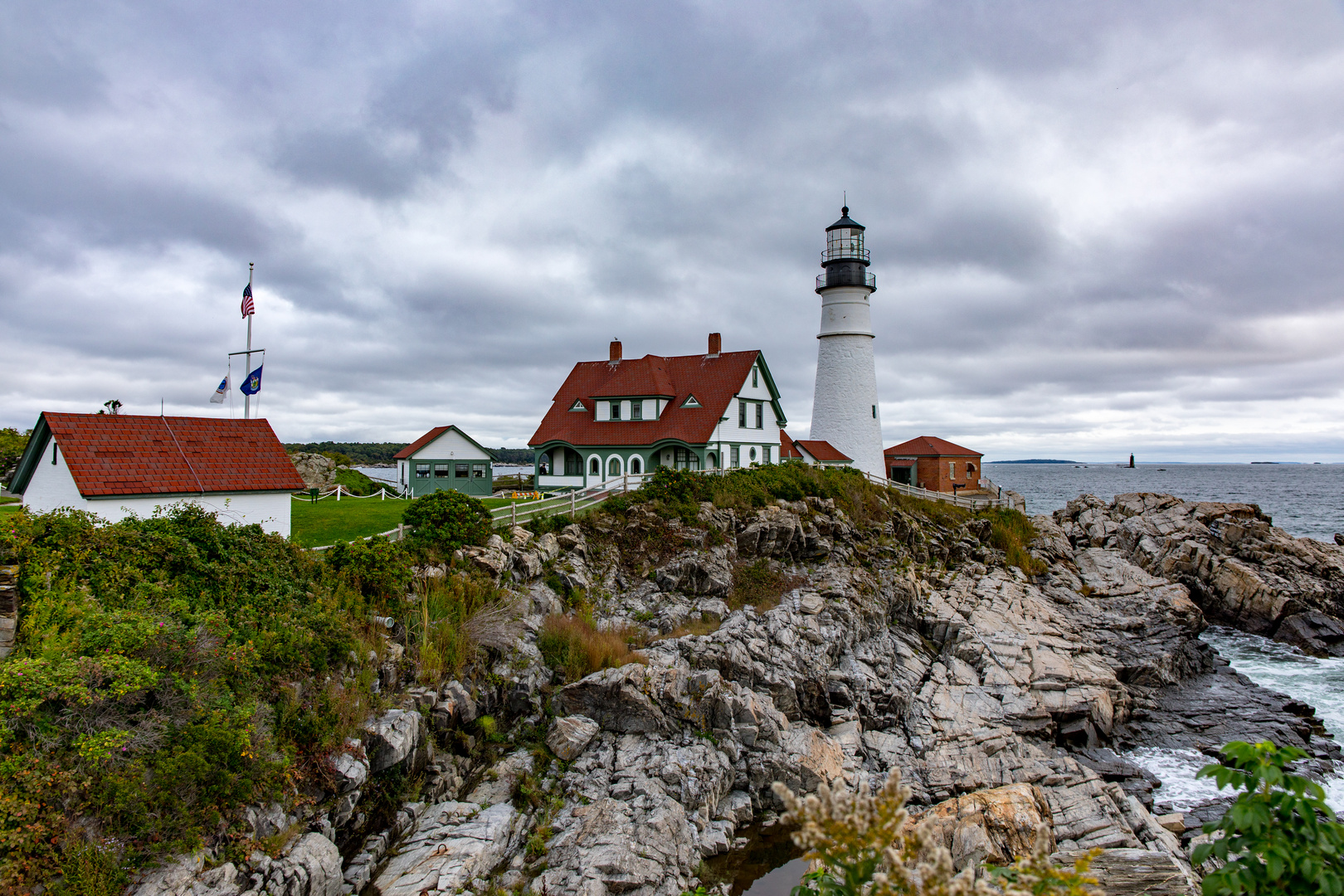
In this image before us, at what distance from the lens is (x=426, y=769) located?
38.0 feet

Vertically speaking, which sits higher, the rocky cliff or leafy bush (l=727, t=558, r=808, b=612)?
leafy bush (l=727, t=558, r=808, b=612)

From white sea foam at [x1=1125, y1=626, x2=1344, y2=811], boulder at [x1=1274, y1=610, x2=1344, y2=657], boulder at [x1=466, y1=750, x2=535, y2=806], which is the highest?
boulder at [x1=466, y1=750, x2=535, y2=806]

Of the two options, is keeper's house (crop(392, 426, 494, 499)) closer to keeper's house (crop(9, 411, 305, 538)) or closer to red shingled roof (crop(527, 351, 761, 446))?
red shingled roof (crop(527, 351, 761, 446))

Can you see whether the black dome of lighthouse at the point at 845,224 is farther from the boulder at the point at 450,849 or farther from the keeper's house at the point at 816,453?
the boulder at the point at 450,849

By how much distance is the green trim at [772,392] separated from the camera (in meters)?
34.6

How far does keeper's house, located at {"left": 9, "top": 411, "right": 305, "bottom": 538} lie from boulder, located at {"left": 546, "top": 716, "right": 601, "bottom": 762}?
8.14 m

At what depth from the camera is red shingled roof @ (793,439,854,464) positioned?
36188 mm

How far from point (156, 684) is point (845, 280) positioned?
32.9m

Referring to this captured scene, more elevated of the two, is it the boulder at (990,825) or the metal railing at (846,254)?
the metal railing at (846,254)

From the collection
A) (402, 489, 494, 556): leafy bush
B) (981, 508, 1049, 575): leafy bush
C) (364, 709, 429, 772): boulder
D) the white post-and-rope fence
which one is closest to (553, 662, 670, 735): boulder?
(364, 709, 429, 772): boulder

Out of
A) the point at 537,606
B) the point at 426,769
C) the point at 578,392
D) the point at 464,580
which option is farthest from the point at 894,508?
the point at 426,769

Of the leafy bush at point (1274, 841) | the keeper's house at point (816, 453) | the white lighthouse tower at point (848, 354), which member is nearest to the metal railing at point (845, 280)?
the white lighthouse tower at point (848, 354)

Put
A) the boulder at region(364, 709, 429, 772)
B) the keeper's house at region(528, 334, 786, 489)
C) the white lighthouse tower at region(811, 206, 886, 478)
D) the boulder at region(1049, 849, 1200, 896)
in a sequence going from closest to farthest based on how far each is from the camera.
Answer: the boulder at region(1049, 849, 1200, 896) < the boulder at region(364, 709, 429, 772) < the keeper's house at region(528, 334, 786, 489) < the white lighthouse tower at region(811, 206, 886, 478)

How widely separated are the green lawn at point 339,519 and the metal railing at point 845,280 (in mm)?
23011
